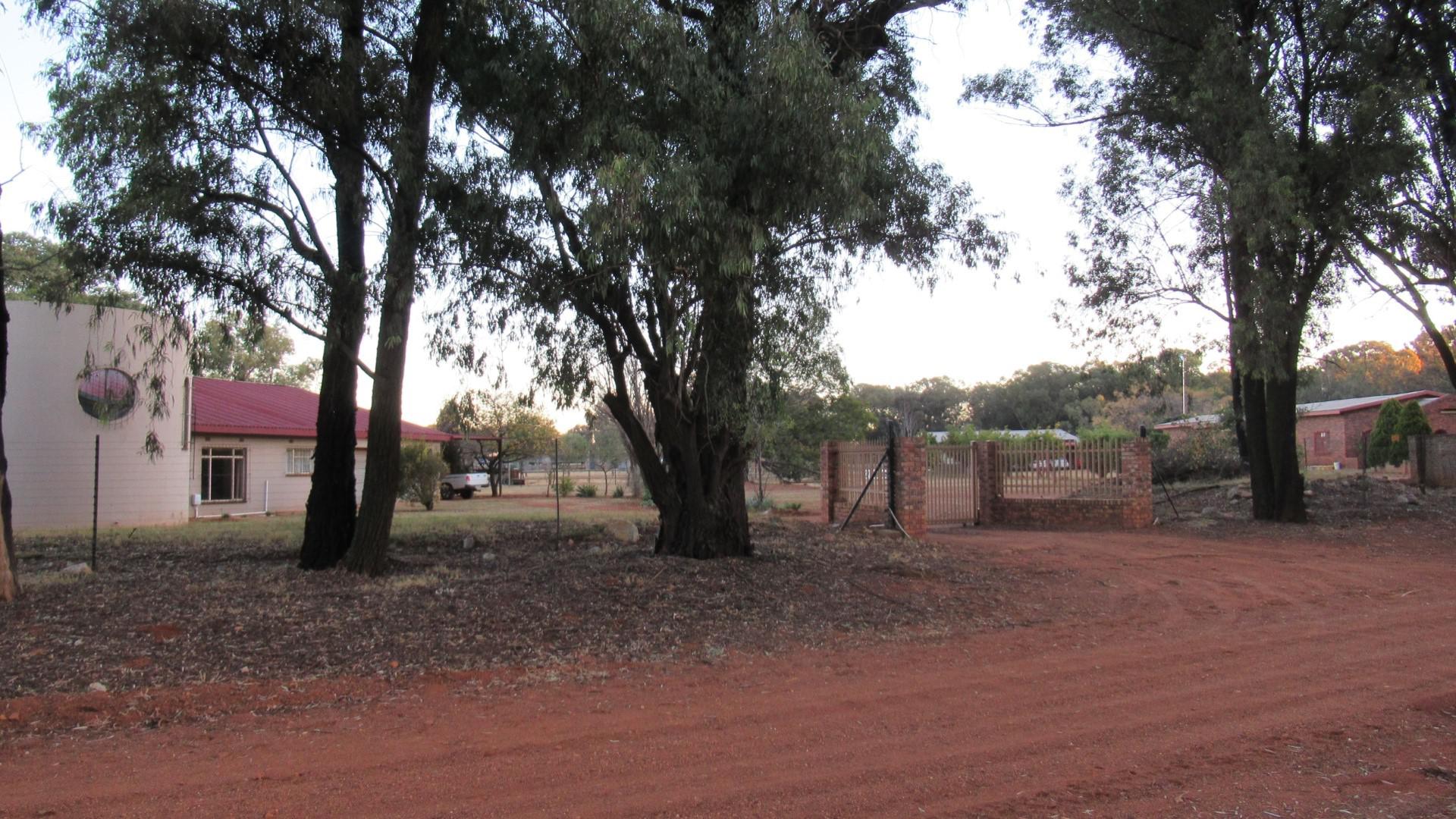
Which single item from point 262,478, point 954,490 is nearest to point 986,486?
point 954,490

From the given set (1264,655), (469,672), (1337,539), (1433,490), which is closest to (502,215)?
(469,672)

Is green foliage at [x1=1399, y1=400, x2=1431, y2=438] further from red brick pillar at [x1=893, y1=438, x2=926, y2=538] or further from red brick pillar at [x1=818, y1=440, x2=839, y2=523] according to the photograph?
red brick pillar at [x1=893, y1=438, x2=926, y2=538]

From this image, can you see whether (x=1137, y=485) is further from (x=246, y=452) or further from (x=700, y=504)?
(x=246, y=452)

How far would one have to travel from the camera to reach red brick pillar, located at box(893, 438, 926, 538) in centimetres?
1627

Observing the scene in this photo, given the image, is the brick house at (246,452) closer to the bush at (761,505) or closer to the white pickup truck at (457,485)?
the white pickup truck at (457,485)

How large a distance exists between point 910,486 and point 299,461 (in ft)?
65.1

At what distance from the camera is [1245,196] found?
1496 cm

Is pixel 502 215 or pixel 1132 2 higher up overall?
pixel 1132 2

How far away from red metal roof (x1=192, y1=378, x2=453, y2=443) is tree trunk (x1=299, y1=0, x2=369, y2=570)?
1126 centimetres

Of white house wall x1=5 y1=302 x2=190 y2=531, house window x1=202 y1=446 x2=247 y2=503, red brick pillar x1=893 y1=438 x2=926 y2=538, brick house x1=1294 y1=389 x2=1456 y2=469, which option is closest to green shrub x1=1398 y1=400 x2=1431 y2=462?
brick house x1=1294 y1=389 x2=1456 y2=469

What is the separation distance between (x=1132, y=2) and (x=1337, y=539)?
1018 centimetres

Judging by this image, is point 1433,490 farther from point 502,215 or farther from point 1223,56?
point 502,215

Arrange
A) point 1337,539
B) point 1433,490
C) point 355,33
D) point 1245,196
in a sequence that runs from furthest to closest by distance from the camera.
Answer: point 1433,490 < point 1337,539 < point 1245,196 < point 355,33

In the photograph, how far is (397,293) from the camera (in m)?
10.2
